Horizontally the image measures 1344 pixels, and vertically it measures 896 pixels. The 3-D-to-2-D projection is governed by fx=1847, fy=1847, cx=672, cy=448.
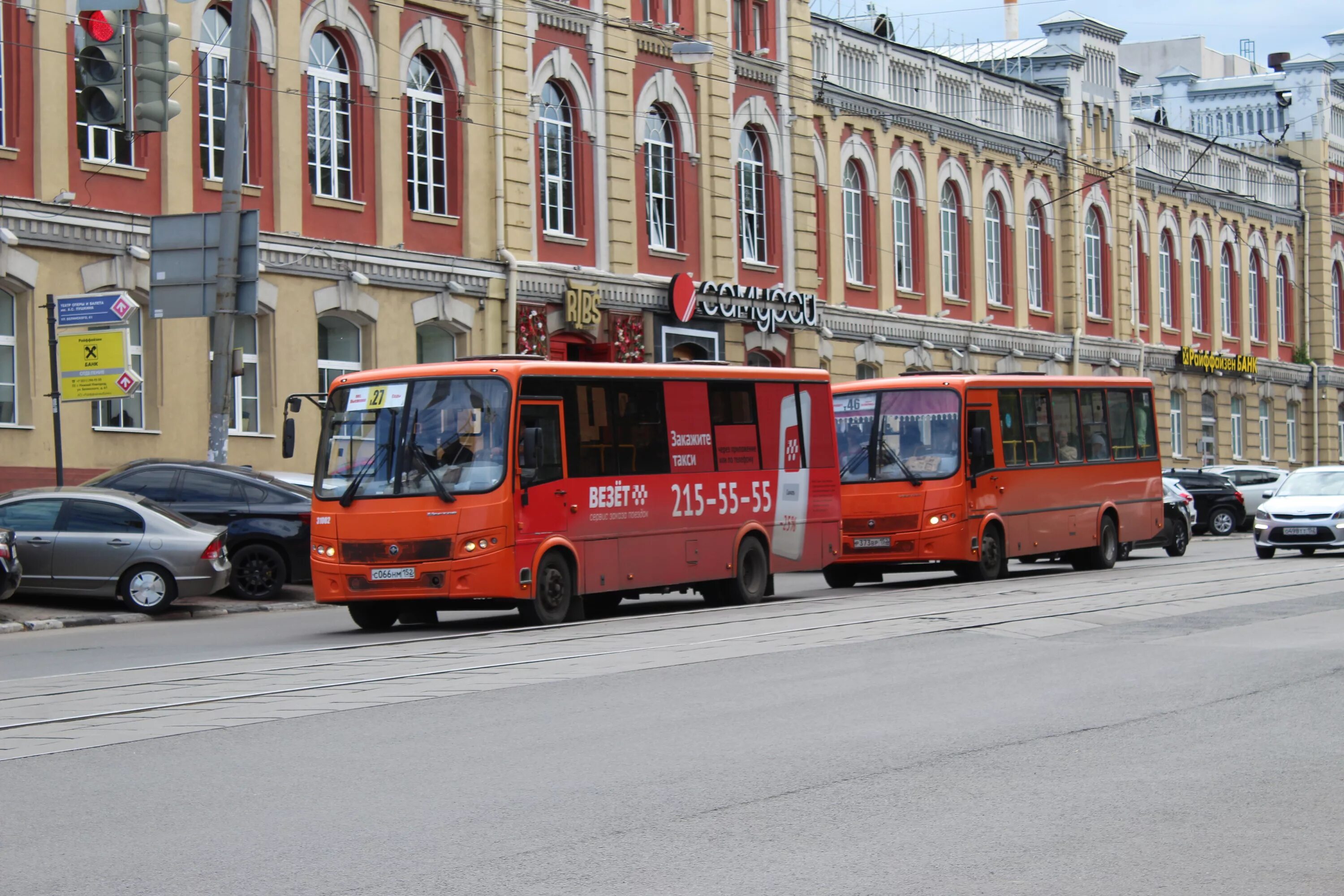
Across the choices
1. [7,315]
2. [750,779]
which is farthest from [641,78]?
[750,779]

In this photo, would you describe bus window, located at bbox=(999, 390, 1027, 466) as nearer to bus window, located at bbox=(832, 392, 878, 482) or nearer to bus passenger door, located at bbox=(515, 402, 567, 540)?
bus window, located at bbox=(832, 392, 878, 482)

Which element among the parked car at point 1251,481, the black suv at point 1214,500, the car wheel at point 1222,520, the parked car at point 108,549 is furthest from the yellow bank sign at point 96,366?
the parked car at point 1251,481

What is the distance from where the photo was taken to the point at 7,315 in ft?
85.1

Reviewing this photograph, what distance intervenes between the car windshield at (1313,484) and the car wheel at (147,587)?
1864cm

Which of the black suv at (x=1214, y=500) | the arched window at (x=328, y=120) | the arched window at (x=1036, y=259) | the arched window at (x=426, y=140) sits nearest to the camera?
the arched window at (x=328, y=120)

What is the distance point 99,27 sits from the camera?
16.2 metres

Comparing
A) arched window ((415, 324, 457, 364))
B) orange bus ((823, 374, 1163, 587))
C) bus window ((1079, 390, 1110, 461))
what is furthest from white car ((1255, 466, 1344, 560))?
arched window ((415, 324, 457, 364))

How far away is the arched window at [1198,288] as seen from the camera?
61344 mm

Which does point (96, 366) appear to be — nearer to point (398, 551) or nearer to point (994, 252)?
point (398, 551)

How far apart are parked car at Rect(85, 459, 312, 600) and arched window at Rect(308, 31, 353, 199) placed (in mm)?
8394

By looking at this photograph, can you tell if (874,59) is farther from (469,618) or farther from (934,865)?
(934,865)

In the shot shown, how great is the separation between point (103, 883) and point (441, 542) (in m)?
11.0

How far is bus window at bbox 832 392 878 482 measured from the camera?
25.1 meters

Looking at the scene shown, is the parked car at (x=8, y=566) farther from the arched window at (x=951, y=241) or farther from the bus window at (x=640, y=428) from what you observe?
the arched window at (x=951, y=241)
